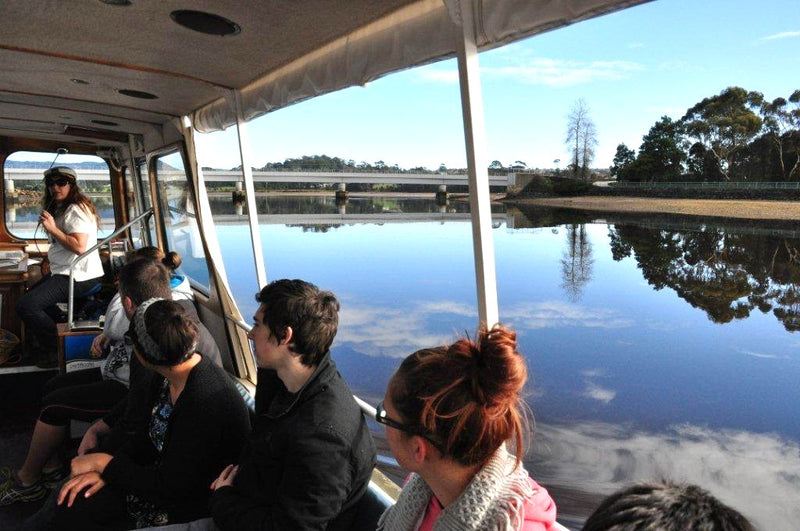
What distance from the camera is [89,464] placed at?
1729 mm

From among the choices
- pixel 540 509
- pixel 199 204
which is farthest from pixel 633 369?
pixel 540 509

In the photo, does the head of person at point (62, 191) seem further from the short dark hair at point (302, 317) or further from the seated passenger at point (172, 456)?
the short dark hair at point (302, 317)

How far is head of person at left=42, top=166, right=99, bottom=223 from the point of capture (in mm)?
3586

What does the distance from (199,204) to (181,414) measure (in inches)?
105

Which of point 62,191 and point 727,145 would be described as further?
point 62,191

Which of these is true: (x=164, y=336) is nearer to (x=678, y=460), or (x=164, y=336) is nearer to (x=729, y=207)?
(x=729, y=207)

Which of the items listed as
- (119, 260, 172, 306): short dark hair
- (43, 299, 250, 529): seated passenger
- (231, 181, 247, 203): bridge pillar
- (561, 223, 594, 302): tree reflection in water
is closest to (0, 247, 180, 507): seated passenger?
(119, 260, 172, 306): short dark hair

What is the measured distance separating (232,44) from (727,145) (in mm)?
1961

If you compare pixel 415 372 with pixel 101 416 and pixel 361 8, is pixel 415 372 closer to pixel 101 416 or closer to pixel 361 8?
pixel 361 8

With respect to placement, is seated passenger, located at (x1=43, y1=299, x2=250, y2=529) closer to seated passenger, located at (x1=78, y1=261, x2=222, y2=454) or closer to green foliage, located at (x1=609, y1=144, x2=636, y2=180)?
seated passenger, located at (x1=78, y1=261, x2=222, y2=454)

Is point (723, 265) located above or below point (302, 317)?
below

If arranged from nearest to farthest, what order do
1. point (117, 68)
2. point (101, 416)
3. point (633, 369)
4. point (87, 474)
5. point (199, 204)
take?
point (87, 474) → point (101, 416) → point (117, 68) → point (199, 204) → point (633, 369)

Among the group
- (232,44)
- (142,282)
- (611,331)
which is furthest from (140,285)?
(611,331)

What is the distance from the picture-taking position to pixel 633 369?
84.4ft
